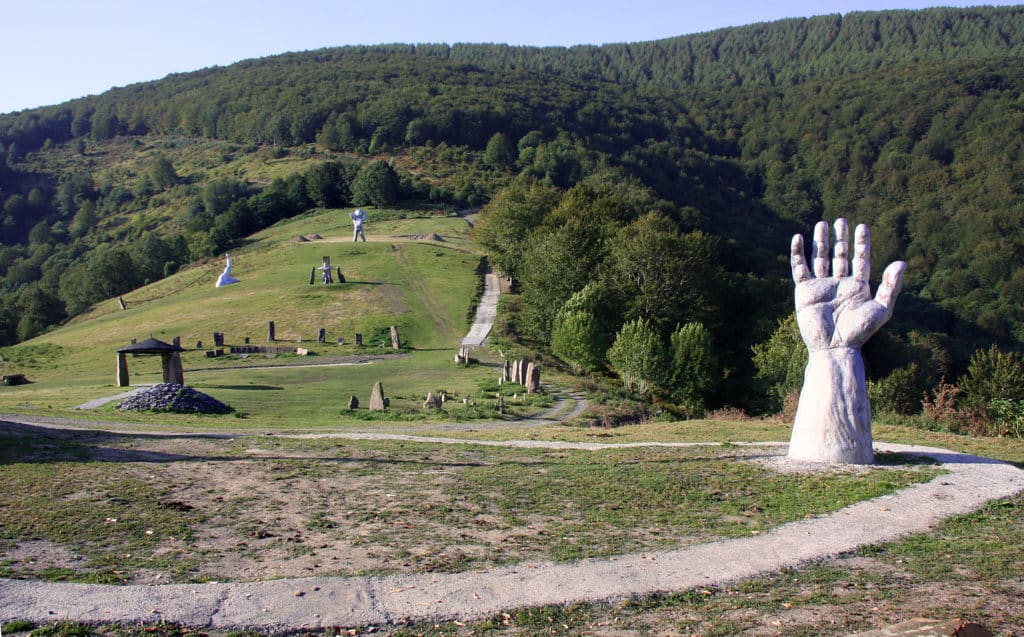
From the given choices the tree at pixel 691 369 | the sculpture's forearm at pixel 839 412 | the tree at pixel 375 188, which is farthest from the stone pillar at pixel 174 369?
the tree at pixel 375 188

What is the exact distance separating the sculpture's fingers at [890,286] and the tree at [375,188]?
93.1 metres

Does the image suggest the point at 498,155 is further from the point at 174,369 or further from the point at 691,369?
the point at 174,369

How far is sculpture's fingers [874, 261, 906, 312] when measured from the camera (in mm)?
16625

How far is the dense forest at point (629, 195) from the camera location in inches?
2260

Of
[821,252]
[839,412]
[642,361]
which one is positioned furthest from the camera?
[642,361]

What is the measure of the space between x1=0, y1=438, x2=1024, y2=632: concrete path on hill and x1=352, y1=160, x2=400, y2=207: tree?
97734mm

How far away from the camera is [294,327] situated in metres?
56.2

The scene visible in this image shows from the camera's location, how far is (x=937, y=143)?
13512cm

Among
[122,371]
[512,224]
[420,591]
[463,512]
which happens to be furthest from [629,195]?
[420,591]

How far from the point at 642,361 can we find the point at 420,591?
36188 mm

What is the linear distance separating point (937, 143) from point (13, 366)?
132612 mm

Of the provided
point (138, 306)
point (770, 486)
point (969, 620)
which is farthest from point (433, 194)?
point (969, 620)

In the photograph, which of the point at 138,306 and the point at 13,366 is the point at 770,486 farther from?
the point at 138,306

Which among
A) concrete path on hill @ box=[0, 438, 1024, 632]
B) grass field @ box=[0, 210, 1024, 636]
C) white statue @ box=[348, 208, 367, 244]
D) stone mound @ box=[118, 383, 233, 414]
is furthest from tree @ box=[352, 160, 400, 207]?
concrete path on hill @ box=[0, 438, 1024, 632]
